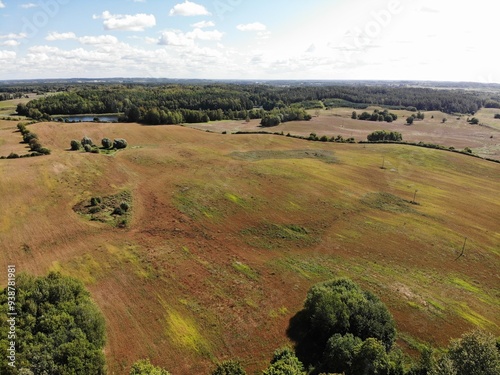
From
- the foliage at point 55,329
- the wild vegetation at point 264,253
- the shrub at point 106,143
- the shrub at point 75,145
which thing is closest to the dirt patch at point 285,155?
the wild vegetation at point 264,253

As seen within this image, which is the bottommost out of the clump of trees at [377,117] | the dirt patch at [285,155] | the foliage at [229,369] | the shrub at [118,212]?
the foliage at [229,369]

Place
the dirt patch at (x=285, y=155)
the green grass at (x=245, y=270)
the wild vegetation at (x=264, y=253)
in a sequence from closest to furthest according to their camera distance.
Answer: the wild vegetation at (x=264, y=253), the green grass at (x=245, y=270), the dirt patch at (x=285, y=155)

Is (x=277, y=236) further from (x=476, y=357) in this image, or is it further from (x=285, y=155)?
(x=285, y=155)

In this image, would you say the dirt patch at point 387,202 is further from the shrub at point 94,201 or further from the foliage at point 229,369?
the shrub at point 94,201

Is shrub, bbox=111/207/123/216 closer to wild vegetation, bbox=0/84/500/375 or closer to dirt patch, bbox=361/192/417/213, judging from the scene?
wild vegetation, bbox=0/84/500/375

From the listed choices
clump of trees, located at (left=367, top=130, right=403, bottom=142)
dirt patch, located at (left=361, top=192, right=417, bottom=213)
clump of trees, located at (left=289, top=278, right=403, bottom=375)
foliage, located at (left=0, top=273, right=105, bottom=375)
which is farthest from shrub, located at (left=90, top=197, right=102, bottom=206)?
clump of trees, located at (left=367, top=130, right=403, bottom=142)

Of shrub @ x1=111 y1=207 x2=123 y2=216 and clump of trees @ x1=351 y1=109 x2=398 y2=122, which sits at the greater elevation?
clump of trees @ x1=351 y1=109 x2=398 y2=122

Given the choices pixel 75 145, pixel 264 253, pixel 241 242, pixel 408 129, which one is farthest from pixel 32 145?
pixel 408 129

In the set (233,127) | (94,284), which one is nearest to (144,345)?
(94,284)
